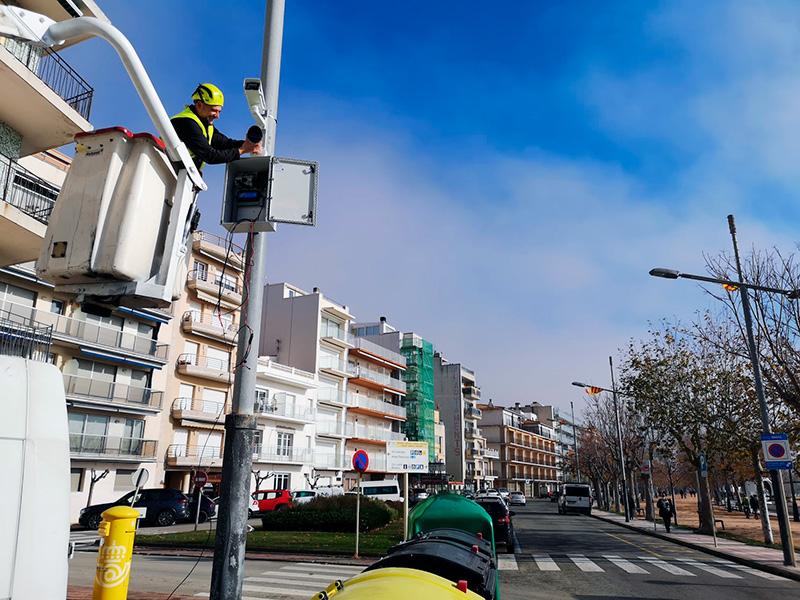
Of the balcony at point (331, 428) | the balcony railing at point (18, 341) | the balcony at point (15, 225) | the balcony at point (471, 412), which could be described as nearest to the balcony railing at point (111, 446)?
the balcony at point (331, 428)

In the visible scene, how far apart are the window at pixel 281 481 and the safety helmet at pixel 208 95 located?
39.6 meters

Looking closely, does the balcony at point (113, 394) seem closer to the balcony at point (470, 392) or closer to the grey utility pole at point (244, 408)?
the grey utility pole at point (244, 408)

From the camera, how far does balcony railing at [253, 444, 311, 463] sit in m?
38.8

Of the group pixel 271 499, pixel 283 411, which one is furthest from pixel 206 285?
pixel 271 499

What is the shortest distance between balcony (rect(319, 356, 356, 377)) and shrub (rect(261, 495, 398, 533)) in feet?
82.8

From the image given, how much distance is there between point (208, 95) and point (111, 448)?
95.4 feet

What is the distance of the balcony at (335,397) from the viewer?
47.3 metres

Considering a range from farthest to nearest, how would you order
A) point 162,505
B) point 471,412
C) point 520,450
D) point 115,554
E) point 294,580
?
point 520,450, point 471,412, point 162,505, point 294,580, point 115,554

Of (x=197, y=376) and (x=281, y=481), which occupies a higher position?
(x=197, y=376)

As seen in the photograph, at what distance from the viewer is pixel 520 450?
107625 millimetres

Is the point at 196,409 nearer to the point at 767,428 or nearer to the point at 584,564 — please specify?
the point at 584,564

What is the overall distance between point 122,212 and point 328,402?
46.0 meters

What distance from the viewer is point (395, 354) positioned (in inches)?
2432

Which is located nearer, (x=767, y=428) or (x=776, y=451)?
(x=776, y=451)
